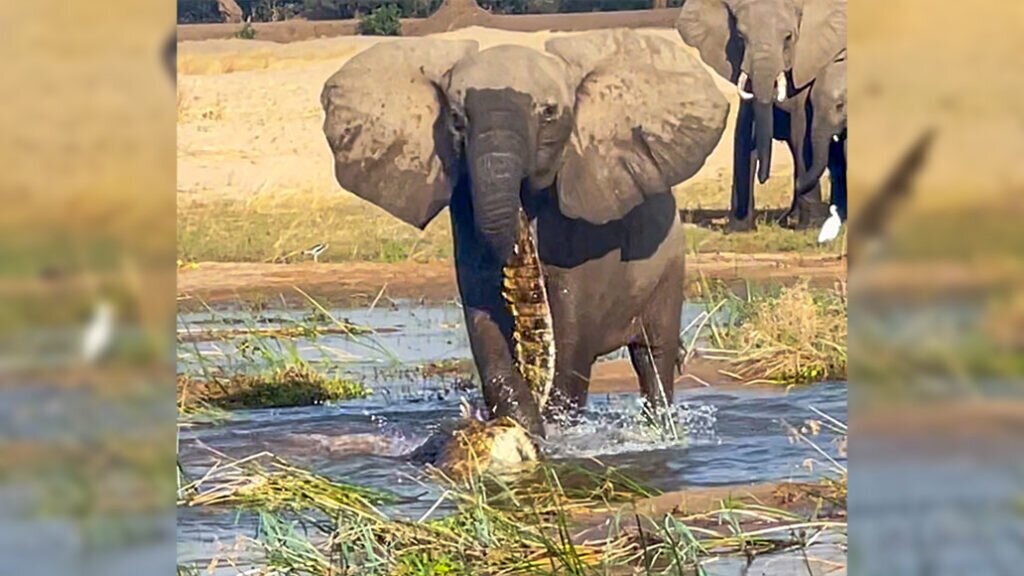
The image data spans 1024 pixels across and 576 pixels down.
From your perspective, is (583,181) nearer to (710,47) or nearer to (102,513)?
(710,47)

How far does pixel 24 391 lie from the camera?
3859mm

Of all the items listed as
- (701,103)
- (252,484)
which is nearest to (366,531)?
(252,484)

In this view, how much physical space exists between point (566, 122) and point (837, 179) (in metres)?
0.65

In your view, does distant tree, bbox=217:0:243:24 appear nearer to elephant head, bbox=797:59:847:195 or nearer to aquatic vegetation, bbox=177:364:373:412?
aquatic vegetation, bbox=177:364:373:412

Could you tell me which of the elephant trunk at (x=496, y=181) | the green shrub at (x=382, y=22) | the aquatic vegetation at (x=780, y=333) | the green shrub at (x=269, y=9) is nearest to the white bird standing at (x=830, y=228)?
the aquatic vegetation at (x=780, y=333)

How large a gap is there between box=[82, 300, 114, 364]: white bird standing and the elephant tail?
1.05 m

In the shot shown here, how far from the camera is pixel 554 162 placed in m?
3.49

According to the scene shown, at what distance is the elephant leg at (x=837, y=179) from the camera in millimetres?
3551

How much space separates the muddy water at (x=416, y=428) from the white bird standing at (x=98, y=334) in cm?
38

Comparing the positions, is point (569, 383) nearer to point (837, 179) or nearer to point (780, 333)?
point (780, 333)

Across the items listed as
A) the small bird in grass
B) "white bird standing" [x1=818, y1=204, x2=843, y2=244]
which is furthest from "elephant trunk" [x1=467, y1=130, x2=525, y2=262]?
"white bird standing" [x1=818, y1=204, x2=843, y2=244]

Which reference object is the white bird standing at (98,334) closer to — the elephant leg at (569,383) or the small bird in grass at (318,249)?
the small bird in grass at (318,249)

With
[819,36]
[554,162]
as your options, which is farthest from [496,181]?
[819,36]

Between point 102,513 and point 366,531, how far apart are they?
0.84 meters
